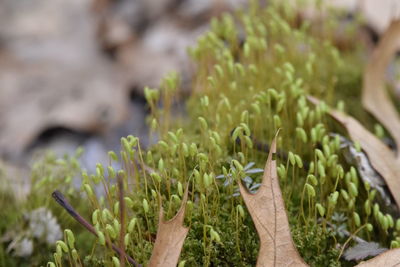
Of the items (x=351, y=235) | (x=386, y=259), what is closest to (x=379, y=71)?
(x=351, y=235)

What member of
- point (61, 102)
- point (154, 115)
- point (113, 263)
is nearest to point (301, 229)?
point (113, 263)

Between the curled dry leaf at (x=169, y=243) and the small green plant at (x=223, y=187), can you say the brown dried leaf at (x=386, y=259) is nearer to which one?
the small green plant at (x=223, y=187)

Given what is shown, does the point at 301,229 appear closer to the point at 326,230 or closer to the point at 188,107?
the point at 326,230

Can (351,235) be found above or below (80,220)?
below

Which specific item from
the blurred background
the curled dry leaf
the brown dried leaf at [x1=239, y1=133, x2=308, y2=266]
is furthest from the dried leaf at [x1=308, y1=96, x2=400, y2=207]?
the blurred background

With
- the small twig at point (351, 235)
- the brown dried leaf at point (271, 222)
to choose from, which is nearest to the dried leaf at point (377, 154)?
the small twig at point (351, 235)

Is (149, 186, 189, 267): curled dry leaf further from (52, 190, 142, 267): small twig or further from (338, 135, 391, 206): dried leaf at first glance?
(338, 135, 391, 206): dried leaf

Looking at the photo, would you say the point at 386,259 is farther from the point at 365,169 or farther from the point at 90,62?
the point at 90,62
